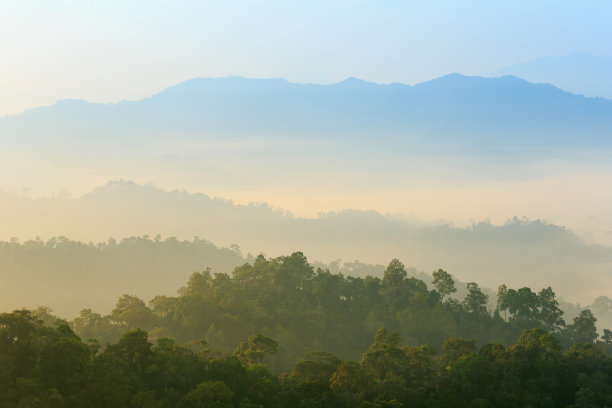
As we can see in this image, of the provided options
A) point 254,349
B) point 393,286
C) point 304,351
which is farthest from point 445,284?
point 254,349

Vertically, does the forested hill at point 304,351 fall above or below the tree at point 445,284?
below

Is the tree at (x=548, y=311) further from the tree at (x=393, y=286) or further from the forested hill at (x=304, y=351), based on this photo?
the tree at (x=393, y=286)

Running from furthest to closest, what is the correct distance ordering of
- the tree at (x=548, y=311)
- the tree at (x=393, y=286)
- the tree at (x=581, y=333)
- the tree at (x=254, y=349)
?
the tree at (x=393, y=286), the tree at (x=548, y=311), the tree at (x=581, y=333), the tree at (x=254, y=349)

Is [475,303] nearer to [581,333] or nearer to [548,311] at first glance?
[548,311]

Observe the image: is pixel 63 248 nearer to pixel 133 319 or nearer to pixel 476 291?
pixel 133 319

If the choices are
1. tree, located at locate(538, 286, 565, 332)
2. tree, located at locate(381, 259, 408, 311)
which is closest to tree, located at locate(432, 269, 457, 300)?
tree, located at locate(381, 259, 408, 311)

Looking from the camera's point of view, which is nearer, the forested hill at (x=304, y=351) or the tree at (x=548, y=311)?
the forested hill at (x=304, y=351)

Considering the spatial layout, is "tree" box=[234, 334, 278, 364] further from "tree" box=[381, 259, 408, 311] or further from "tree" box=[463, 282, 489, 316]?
"tree" box=[463, 282, 489, 316]

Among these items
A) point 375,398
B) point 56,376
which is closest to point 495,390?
point 375,398

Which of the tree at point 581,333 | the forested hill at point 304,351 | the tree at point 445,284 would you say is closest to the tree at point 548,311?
the forested hill at point 304,351
